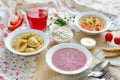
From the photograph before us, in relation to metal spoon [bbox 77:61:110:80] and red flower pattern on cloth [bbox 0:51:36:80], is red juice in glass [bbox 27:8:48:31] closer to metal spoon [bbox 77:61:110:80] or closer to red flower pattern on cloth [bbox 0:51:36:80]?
red flower pattern on cloth [bbox 0:51:36:80]

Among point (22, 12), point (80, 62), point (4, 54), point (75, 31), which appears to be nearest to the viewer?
point (80, 62)

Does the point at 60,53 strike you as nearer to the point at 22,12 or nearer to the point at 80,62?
the point at 80,62

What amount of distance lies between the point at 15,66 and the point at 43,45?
169mm

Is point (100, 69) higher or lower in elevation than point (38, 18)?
lower

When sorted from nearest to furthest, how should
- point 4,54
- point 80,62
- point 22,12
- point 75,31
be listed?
point 80,62, point 4,54, point 75,31, point 22,12

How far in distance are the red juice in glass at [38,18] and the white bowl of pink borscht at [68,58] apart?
24 cm

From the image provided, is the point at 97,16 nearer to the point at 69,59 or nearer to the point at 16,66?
the point at 69,59

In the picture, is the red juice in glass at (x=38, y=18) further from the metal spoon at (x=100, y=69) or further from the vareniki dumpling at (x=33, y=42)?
the metal spoon at (x=100, y=69)

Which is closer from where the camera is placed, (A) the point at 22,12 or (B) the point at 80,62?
(B) the point at 80,62

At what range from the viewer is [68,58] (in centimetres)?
115

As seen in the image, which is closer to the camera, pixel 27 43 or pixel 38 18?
pixel 27 43

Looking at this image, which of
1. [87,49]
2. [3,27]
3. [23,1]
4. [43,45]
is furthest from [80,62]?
[23,1]

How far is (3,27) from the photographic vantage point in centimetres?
144

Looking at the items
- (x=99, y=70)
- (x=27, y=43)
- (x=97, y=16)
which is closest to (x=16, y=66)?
(x=27, y=43)
